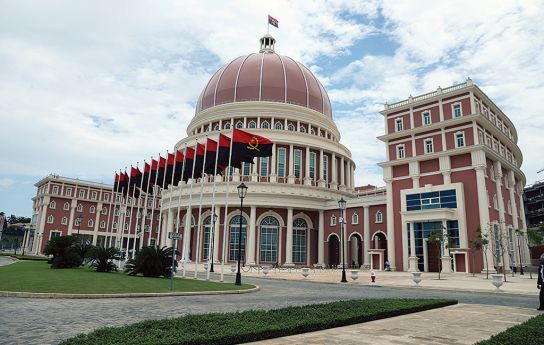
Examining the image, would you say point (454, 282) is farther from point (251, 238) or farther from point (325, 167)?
point (325, 167)

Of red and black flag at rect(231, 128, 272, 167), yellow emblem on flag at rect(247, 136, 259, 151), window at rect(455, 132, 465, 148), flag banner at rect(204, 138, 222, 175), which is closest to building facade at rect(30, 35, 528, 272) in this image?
window at rect(455, 132, 465, 148)

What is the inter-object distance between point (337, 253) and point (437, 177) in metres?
19.1

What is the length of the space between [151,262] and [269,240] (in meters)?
30.1

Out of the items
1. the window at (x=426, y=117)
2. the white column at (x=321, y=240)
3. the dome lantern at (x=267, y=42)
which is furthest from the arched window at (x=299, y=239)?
the dome lantern at (x=267, y=42)

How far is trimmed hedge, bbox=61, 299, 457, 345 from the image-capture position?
6695mm

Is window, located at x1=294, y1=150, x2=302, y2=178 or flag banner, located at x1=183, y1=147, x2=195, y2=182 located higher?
window, located at x1=294, y1=150, x2=302, y2=178

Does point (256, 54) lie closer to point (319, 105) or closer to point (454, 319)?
point (319, 105)

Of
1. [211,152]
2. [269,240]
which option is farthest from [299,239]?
[211,152]

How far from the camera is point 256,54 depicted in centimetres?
6600

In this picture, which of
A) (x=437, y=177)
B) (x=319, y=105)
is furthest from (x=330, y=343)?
(x=319, y=105)

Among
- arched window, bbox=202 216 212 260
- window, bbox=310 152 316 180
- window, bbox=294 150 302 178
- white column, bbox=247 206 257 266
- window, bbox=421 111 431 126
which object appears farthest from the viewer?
window, bbox=310 152 316 180

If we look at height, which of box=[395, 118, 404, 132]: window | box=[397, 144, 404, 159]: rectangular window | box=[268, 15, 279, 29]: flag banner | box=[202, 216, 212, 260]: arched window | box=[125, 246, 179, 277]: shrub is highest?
box=[268, 15, 279, 29]: flag banner

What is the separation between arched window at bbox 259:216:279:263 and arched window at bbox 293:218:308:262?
114 inches

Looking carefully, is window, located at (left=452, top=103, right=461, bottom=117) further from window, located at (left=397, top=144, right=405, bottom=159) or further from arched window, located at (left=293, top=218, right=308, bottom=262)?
arched window, located at (left=293, top=218, right=308, bottom=262)
